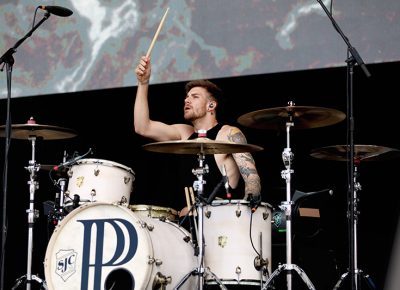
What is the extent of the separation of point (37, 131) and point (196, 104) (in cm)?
123

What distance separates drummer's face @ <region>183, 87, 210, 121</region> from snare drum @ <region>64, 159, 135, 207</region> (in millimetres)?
734

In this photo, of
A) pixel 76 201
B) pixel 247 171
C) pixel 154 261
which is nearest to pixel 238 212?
pixel 247 171

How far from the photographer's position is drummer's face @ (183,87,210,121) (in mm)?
5477

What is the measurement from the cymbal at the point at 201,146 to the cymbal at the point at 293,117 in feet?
1.21

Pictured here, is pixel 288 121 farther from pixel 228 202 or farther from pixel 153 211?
pixel 153 211

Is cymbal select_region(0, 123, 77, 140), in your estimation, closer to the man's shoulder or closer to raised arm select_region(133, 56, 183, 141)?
raised arm select_region(133, 56, 183, 141)

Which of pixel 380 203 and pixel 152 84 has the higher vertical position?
pixel 152 84

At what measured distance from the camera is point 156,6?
19.4 feet

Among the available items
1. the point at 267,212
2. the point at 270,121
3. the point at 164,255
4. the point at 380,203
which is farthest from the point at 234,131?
the point at 380,203

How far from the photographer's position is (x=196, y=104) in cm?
548

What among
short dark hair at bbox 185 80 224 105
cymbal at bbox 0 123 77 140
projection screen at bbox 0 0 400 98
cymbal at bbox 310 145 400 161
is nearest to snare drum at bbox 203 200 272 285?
cymbal at bbox 310 145 400 161

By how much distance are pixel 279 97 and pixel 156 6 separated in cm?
131

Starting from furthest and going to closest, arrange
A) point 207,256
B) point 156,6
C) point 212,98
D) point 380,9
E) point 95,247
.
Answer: point 156,6, point 212,98, point 380,9, point 207,256, point 95,247

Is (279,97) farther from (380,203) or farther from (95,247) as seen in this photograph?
(95,247)
